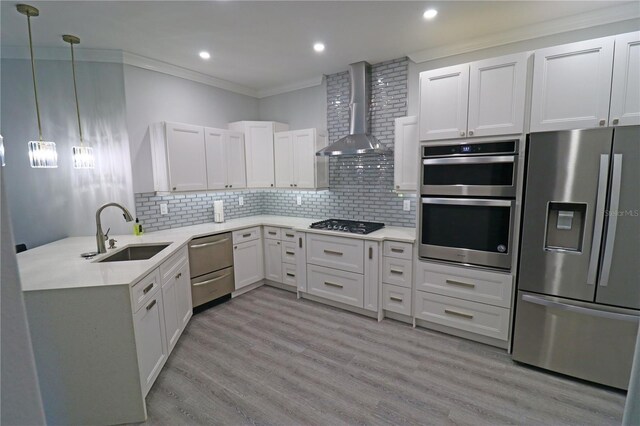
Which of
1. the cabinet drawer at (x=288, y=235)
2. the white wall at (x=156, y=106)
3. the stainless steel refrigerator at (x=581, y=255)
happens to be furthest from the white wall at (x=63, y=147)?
the stainless steel refrigerator at (x=581, y=255)

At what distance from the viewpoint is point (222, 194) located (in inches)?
171

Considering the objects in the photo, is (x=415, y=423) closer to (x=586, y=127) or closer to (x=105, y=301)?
(x=105, y=301)

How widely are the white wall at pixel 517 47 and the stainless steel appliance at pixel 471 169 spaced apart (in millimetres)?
983

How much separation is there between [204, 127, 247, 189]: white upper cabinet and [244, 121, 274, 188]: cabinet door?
3.8 inches

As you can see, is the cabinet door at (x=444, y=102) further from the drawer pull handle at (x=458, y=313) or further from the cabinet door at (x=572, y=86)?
the drawer pull handle at (x=458, y=313)

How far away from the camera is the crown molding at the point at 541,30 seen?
2412 millimetres

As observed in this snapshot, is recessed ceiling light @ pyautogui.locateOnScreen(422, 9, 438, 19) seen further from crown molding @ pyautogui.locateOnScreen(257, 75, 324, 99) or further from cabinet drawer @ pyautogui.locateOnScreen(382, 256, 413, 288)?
cabinet drawer @ pyautogui.locateOnScreen(382, 256, 413, 288)

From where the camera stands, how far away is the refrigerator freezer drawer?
2.06m

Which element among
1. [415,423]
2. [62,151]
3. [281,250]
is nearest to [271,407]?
[415,423]

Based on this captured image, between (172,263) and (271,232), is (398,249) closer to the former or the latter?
(271,232)

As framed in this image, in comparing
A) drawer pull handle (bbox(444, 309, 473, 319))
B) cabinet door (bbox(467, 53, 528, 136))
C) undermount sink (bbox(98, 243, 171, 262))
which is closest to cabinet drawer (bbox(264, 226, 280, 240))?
undermount sink (bbox(98, 243, 171, 262))

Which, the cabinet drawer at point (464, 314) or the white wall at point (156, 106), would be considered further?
the white wall at point (156, 106)

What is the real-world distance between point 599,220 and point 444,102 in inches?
59.0

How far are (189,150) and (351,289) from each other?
8.44 feet
